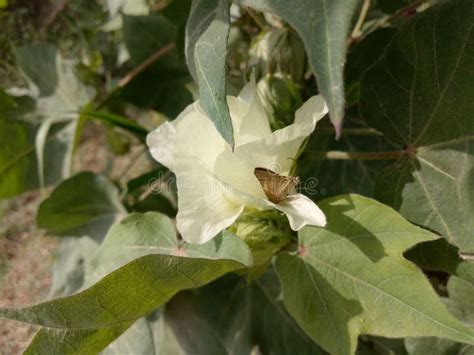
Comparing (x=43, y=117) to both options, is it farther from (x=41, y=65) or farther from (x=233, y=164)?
(x=233, y=164)

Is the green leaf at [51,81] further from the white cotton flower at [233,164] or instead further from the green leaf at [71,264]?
the white cotton flower at [233,164]

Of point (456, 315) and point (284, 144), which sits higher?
point (284, 144)

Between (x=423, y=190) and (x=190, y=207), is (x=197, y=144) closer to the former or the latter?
(x=190, y=207)

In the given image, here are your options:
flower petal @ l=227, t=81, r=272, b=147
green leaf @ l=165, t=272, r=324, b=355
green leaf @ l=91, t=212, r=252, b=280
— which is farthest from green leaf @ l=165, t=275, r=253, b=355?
flower petal @ l=227, t=81, r=272, b=147

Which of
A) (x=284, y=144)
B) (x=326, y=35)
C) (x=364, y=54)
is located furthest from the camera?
(x=364, y=54)

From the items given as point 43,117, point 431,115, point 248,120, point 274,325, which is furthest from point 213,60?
point 43,117

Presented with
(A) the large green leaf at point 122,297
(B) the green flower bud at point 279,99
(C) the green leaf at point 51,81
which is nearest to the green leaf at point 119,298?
(A) the large green leaf at point 122,297
